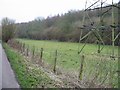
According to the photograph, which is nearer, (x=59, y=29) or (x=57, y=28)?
(x=59, y=29)

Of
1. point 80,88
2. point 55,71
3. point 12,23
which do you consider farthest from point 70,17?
point 80,88

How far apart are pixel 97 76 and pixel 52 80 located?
2.96m

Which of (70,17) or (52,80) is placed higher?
(70,17)

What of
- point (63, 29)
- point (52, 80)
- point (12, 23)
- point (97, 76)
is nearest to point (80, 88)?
point (97, 76)

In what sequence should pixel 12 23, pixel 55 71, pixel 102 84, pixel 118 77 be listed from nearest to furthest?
pixel 102 84 → pixel 118 77 → pixel 55 71 → pixel 12 23

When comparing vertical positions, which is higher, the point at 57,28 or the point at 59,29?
the point at 57,28

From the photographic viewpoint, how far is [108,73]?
30.6 feet

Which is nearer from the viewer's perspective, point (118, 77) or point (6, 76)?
point (118, 77)

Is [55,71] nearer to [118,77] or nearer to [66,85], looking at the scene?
[66,85]

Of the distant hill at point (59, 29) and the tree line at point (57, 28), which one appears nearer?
the tree line at point (57, 28)

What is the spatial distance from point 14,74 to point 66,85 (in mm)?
4043

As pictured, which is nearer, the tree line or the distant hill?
the tree line

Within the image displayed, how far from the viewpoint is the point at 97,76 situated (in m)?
9.46

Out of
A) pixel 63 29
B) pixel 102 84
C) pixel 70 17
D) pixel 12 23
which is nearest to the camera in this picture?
pixel 102 84
